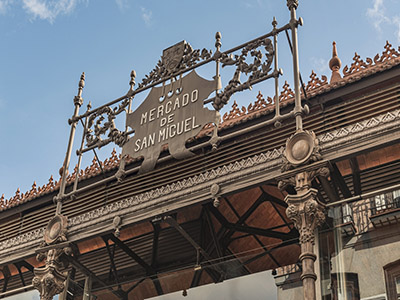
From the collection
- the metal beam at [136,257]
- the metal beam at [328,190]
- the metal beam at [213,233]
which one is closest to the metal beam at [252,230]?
the metal beam at [213,233]

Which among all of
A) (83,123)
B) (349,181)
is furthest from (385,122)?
(83,123)

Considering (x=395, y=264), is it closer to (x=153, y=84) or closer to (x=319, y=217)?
(x=319, y=217)

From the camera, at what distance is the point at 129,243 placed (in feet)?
70.7

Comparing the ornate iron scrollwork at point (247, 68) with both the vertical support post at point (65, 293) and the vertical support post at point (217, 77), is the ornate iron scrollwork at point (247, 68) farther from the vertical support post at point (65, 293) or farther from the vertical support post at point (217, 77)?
the vertical support post at point (65, 293)

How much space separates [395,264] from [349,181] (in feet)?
13.5

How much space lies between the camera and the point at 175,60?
22062 mm

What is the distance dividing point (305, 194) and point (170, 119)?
5.70 m

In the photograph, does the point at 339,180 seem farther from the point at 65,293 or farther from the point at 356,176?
the point at 65,293

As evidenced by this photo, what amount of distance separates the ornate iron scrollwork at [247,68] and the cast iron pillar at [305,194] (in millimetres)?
2980

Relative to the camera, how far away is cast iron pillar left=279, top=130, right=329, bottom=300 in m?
15.8

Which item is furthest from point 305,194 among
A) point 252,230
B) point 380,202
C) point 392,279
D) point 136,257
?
point 136,257

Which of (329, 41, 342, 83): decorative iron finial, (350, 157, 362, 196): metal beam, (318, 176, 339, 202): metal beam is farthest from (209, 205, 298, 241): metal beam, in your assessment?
(329, 41, 342, 83): decorative iron finial

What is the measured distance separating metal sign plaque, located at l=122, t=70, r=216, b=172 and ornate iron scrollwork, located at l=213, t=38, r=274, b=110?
0.49 m

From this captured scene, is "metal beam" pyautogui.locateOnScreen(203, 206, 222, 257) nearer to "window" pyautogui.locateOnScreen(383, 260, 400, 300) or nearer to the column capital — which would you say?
the column capital
